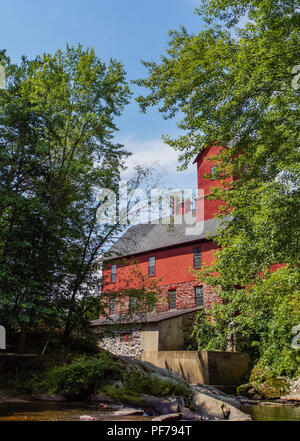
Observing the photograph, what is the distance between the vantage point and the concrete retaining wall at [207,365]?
1866 centimetres

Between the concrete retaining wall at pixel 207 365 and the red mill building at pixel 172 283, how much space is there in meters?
2.55

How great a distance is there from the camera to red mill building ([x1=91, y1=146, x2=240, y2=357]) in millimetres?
23125

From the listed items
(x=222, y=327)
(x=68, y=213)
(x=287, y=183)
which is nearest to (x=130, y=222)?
(x=68, y=213)

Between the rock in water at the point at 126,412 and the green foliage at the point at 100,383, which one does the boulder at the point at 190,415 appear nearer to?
the green foliage at the point at 100,383

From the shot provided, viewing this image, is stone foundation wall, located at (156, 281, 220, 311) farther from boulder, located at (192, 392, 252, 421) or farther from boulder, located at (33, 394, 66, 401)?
boulder, located at (33, 394, 66, 401)

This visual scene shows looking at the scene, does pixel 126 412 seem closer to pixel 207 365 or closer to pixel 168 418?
pixel 168 418

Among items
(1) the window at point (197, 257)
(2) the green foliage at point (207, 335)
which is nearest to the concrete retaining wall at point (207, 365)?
(2) the green foliage at point (207, 335)

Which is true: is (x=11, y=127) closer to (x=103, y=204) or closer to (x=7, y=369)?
(x=103, y=204)

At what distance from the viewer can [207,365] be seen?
18625 millimetres

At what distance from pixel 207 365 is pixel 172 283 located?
9710mm

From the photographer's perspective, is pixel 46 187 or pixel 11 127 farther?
pixel 46 187

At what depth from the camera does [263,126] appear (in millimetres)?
11273

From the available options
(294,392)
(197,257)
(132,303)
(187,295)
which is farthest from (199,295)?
(132,303)
